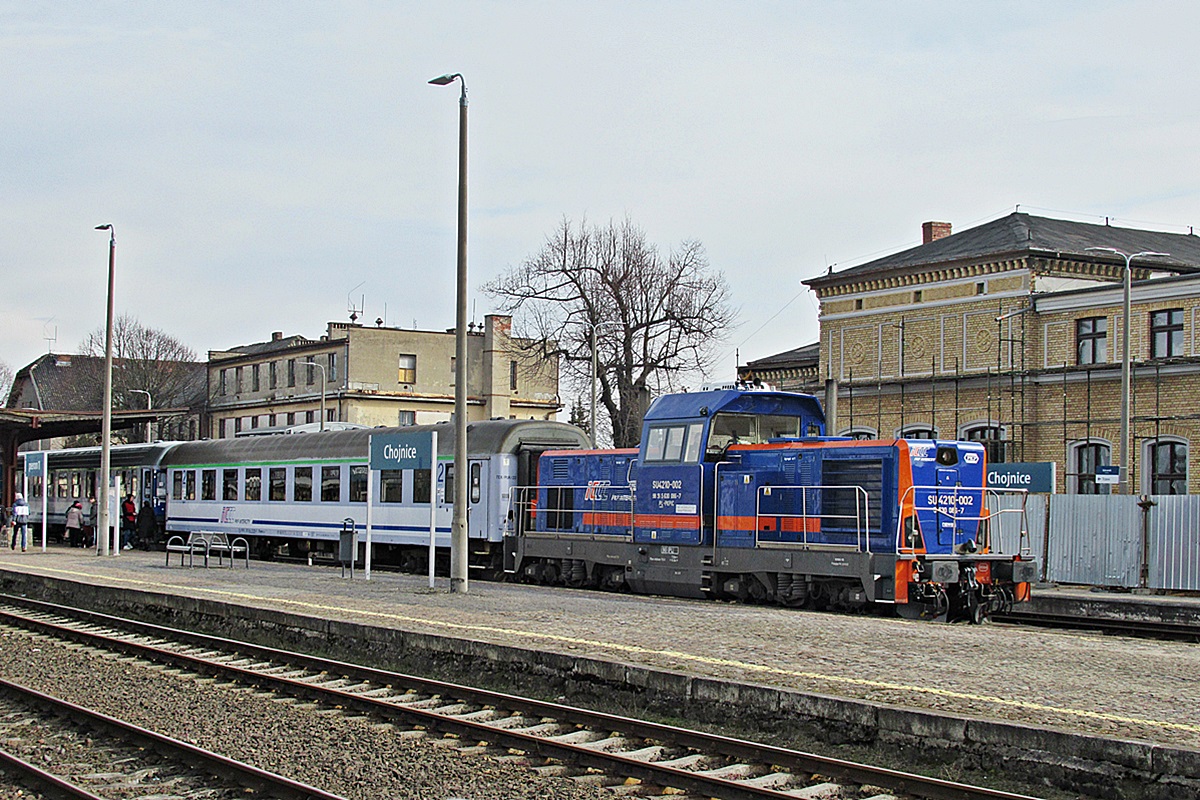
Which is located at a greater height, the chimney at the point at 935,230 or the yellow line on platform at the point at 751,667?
the chimney at the point at 935,230

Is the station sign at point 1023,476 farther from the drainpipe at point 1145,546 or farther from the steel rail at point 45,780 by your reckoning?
the steel rail at point 45,780

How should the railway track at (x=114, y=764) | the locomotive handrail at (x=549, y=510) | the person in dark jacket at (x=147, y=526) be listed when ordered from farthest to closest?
the person in dark jacket at (x=147, y=526) < the locomotive handrail at (x=549, y=510) < the railway track at (x=114, y=764)

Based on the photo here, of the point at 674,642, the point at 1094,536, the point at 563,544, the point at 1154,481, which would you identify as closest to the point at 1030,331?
the point at 1154,481

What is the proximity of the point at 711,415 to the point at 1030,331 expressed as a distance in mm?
24827

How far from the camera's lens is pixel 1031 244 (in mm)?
41531

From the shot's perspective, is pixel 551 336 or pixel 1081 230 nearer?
pixel 1081 230

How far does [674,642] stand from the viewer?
13.9 m

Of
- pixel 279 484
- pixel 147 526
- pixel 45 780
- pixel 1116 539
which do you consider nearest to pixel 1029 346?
pixel 1116 539

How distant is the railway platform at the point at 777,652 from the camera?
936cm

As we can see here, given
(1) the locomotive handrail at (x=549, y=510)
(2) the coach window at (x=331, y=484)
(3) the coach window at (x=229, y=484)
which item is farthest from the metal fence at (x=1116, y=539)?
(3) the coach window at (x=229, y=484)

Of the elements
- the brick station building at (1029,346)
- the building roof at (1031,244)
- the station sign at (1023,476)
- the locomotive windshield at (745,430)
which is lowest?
the station sign at (1023,476)

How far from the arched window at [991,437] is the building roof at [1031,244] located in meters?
5.92

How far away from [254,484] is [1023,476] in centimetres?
2010

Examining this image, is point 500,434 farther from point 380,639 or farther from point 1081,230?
point 1081,230
